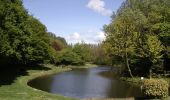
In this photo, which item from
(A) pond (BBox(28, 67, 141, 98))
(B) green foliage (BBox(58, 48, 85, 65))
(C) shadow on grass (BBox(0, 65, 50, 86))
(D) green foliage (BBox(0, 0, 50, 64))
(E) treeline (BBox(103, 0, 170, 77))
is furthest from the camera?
(B) green foliage (BBox(58, 48, 85, 65))

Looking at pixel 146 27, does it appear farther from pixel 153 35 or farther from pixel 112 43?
pixel 112 43

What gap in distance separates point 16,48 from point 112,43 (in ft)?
75.4

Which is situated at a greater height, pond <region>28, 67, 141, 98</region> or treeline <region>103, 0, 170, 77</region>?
treeline <region>103, 0, 170, 77</region>

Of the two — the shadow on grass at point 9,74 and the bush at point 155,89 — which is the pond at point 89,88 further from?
the bush at point 155,89

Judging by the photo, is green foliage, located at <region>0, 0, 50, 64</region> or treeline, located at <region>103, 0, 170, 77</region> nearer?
green foliage, located at <region>0, 0, 50, 64</region>

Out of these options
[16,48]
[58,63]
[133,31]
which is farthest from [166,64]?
[58,63]

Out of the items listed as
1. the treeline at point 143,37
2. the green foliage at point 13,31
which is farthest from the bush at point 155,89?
the treeline at point 143,37

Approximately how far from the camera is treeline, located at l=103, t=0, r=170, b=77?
58.2m

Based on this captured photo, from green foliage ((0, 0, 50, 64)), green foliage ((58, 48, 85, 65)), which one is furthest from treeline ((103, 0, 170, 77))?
green foliage ((58, 48, 85, 65))

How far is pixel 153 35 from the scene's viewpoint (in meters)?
60.7

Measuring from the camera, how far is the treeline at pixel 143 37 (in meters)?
58.2

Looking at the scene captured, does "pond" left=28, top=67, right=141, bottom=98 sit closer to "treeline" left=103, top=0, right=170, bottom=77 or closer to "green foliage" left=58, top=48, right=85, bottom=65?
"treeline" left=103, top=0, right=170, bottom=77

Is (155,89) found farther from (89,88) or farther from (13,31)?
(13,31)

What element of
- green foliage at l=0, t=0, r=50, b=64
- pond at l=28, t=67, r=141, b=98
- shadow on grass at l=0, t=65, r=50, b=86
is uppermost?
green foliage at l=0, t=0, r=50, b=64
